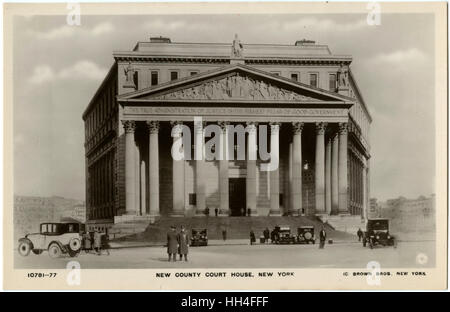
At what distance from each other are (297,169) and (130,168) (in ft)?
35.1

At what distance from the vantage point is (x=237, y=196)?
55.3 m

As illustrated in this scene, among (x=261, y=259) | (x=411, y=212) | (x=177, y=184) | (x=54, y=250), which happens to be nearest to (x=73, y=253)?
Result: (x=54, y=250)

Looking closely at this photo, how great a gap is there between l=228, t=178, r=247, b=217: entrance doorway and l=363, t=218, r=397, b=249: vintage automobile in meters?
14.3

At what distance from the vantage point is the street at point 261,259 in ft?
118

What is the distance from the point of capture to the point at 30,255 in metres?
36.6

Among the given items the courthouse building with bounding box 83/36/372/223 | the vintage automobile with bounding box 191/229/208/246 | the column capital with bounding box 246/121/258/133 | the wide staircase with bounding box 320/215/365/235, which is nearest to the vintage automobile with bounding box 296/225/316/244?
the wide staircase with bounding box 320/215/365/235

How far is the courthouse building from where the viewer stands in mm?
48406

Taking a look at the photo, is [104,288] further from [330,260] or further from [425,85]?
[425,85]

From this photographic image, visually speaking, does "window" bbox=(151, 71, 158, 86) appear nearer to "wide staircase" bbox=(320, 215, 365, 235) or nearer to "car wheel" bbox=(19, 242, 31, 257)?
"wide staircase" bbox=(320, 215, 365, 235)

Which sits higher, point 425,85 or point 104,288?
point 425,85

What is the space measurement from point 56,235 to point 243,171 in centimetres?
1893

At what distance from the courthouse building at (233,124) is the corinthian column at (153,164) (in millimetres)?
68

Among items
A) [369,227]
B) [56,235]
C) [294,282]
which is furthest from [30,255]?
[369,227]

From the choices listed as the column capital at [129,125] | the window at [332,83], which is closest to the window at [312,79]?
the window at [332,83]
